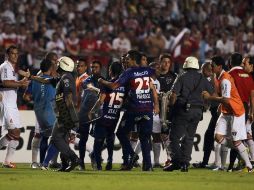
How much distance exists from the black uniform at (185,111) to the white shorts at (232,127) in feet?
2.43

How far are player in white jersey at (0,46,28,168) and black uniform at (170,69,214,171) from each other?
132 inches

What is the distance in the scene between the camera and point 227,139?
2059 centimetres

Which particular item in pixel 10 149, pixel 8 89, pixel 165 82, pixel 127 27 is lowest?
pixel 10 149

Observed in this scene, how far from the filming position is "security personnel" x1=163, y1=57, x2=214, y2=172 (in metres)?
19.8

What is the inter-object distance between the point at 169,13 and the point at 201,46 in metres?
2.81

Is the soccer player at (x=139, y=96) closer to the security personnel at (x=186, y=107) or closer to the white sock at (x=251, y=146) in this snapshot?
the security personnel at (x=186, y=107)

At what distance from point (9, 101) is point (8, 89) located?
252 mm

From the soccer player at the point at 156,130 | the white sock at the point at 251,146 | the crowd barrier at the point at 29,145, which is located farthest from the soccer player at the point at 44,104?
the white sock at the point at 251,146

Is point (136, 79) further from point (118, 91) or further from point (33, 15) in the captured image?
point (33, 15)

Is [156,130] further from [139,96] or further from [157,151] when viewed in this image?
[139,96]

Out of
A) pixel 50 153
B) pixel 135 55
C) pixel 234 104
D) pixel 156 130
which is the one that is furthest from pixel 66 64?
pixel 156 130

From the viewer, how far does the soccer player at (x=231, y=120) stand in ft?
66.4

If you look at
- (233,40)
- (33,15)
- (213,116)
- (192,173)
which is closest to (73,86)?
(192,173)

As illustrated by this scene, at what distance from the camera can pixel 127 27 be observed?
32.0m
